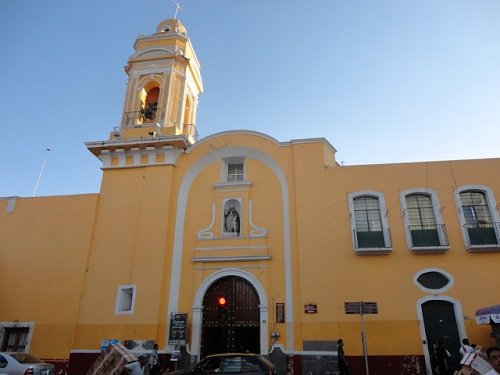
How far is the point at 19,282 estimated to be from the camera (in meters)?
16.1

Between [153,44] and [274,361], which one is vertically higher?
[153,44]

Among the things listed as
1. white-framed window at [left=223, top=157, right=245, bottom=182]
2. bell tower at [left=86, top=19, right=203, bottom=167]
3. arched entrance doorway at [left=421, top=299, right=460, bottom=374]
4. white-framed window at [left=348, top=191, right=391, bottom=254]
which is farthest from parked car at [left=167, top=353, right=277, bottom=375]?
bell tower at [left=86, top=19, right=203, bottom=167]

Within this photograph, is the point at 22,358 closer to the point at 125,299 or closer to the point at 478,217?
the point at 125,299

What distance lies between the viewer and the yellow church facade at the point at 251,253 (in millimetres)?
13312

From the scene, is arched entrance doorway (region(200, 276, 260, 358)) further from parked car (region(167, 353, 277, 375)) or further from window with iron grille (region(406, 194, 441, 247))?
window with iron grille (region(406, 194, 441, 247))

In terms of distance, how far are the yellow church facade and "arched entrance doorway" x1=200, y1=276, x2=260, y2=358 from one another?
5cm

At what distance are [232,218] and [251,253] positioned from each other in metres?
1.89

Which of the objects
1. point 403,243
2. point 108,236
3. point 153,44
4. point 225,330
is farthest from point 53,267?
point 403,243

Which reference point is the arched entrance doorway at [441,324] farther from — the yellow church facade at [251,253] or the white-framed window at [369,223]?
the white-framed window at [369,223]

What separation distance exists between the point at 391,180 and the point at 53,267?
47.9 feet

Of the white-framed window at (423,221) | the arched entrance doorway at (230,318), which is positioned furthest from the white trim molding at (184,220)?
the white-framed window at (423,221)

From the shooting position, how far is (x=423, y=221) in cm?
1461

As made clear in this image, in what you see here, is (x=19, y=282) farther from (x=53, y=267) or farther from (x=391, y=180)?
(x=391, y=180)

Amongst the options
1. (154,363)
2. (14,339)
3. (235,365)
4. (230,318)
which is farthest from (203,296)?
(14,339)
